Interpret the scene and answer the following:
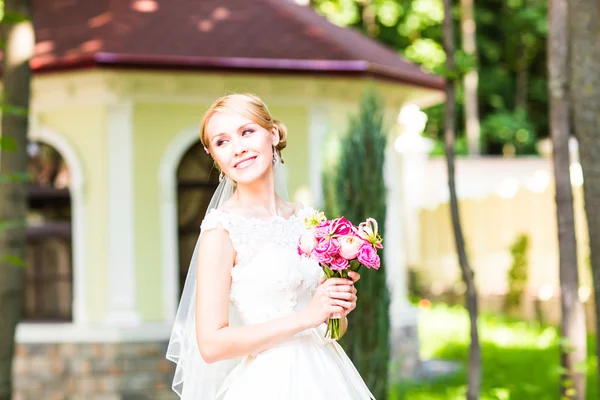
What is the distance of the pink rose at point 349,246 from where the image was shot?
298 centimetres

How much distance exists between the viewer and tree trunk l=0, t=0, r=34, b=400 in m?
6.44

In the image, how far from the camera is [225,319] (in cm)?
306

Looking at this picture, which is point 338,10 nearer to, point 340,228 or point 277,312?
point 277,312

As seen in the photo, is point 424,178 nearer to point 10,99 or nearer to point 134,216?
point 134,216

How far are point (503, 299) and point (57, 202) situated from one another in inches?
372

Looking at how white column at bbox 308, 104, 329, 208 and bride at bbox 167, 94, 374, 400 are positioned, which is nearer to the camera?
bride at bbox 167, 94, 374, 400

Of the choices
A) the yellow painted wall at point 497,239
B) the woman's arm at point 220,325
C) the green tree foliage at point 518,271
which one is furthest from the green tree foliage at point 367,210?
the green tree foliage at point 518,271

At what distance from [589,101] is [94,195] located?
592cm

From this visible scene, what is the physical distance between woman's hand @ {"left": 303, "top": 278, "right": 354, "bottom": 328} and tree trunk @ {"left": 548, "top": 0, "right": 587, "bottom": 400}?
467cm

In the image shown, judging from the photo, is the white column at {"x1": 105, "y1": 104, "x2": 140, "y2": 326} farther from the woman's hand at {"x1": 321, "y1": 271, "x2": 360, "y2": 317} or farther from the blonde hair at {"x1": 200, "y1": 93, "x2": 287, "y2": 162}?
the woman's hand at {"x1": 321, "y1": 271, "x2": 360, "y2": 317}

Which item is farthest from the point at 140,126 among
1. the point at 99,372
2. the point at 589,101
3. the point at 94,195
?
the point at 589,101

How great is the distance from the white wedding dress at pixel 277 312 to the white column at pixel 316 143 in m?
7.21

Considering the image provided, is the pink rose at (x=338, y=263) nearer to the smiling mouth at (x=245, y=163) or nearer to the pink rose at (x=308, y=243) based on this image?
the pink rose at (x=308, y=243)

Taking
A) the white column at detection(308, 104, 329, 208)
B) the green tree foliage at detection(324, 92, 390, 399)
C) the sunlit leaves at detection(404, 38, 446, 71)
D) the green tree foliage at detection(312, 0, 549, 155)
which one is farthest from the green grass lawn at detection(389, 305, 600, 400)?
the green tree foliage at detection(312, 0, 549, 155)
